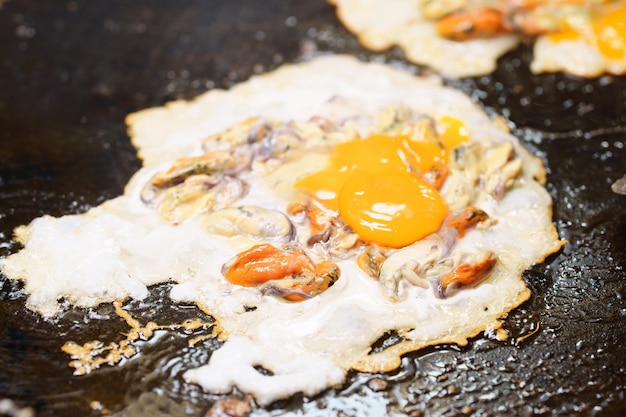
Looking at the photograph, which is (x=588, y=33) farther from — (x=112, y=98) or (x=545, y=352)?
(x=112, y=98)

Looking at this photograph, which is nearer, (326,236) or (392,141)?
(326,236)

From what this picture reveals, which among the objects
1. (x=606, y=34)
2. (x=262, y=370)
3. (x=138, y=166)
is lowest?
(x=606, y=34)

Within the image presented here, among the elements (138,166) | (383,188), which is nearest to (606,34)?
(383,188)

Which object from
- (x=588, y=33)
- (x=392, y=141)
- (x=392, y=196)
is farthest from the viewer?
(x=588, y=33)

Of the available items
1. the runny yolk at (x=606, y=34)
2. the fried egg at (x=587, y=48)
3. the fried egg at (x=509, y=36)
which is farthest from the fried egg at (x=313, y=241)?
the runny yolk at (x=606, y=34)

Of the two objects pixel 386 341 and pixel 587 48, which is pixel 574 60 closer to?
pixel 587 48

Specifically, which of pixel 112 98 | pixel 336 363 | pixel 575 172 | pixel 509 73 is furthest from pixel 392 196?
pixel 112 98

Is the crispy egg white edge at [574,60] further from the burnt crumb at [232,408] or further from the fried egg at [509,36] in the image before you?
the burnt crumb at [232,408]

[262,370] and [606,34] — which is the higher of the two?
[262,370]
